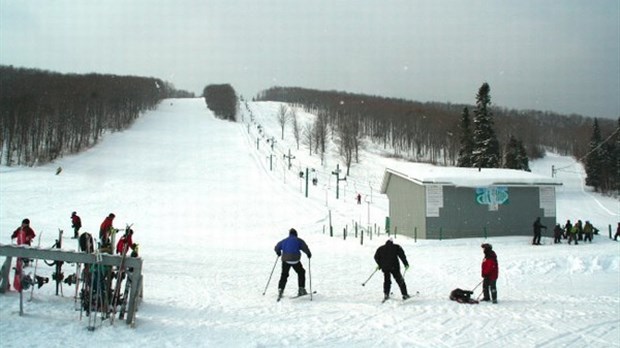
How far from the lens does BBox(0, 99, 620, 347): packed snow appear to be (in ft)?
25.9

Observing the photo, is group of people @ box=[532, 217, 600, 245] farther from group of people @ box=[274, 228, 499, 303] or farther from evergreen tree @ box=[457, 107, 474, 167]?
evergreen tree @ box=[457, 107, 474, 167]

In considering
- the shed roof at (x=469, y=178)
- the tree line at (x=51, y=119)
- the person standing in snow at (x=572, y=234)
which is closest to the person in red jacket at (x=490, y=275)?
the shed roof at (x=469, y=178)

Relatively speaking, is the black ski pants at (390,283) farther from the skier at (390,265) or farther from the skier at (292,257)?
the skier at (292,257)

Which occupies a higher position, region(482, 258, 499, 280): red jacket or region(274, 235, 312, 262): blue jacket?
region(274, 235, 312, 262): blue jacket

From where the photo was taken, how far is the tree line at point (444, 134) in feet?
161

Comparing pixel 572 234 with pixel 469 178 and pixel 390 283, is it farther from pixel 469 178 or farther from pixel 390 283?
pixel 390 283

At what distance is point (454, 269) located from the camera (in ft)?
53.2

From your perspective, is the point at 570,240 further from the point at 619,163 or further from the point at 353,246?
the point at 619,163

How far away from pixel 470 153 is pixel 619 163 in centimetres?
3338

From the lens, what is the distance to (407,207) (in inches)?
1079

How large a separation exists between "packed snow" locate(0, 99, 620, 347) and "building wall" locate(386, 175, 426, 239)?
1858 millimetres

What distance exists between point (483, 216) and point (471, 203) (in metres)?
1.01

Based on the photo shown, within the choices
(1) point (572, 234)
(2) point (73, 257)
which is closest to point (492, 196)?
(1) point (572, 234)

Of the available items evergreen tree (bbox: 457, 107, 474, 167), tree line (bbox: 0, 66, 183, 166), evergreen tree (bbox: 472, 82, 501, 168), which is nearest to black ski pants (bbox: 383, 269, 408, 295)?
evergreen tree (bbox: 472, 82, 501, 168)
